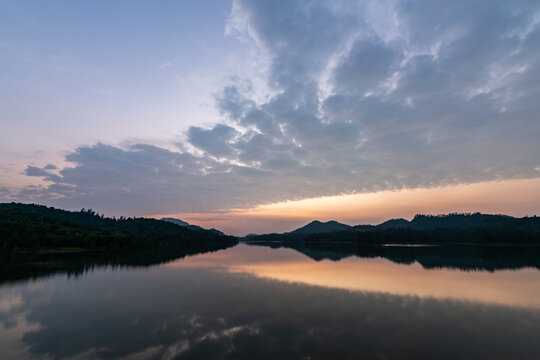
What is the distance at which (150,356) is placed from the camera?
37.0 feet

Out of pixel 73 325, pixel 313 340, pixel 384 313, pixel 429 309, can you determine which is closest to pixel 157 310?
pixel 73 325

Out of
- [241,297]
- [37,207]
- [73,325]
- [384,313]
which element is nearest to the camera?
[73,325]

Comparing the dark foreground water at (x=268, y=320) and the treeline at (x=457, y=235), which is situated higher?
the treeline at (x=457, y=235)

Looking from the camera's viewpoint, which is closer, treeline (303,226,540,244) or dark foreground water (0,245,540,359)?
dark foreground water (0,245,540,359)

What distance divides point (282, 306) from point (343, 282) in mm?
13054

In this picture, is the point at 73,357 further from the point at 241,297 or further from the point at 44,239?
the point at 44,239

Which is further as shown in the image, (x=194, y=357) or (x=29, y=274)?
(x=29, y=274)

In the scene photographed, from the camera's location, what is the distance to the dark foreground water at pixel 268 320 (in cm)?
1205

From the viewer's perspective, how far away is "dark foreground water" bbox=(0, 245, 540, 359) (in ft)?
39.5

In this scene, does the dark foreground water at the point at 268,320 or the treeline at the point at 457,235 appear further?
the treeline at the point at 457,235

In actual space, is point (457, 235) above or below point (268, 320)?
above

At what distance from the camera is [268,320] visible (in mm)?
16547

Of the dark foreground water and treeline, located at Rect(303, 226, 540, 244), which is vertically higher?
treeline, located at Rect(303, 226, 540, 244)

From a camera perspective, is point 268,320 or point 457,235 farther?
point 457,235
